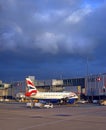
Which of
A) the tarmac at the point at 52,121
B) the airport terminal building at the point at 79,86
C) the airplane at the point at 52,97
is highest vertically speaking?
the airport terminal building at the point at 79,86

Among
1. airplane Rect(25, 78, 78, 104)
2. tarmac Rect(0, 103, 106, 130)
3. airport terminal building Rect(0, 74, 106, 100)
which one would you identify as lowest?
tarmac Rect(0, 103, 106, 130)

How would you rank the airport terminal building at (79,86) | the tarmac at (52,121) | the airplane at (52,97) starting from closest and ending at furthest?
the tarmac at (52,121), the airplane at (52,97), the airport terminal building at (79,86)

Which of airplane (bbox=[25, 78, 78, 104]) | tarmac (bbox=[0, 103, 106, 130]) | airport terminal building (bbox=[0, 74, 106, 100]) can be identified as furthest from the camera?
airport terminal building (bbox=[0, 74, 106, 100])

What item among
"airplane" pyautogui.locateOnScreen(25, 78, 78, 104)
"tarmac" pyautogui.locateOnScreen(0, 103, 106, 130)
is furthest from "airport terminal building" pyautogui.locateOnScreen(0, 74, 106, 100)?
"tarmac" pyautogui.locateOnScreen(0, 103, 106, 130)

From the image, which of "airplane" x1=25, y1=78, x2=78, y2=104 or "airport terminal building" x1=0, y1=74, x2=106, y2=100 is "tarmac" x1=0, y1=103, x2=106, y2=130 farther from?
"airport terminal building" x1=0, y1=74, x2=106, y2=100

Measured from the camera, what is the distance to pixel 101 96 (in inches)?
5586

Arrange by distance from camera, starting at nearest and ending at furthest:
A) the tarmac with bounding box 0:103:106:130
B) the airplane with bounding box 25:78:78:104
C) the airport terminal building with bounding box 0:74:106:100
Answer: the tarmac with bounding box 0:103:106:130 < the airplane with bounding box 25:78:78:104 < the airport terminal building with bounding box 0:74:106:100

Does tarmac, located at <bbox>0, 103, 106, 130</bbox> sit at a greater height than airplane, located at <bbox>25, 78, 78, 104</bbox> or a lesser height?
lesser

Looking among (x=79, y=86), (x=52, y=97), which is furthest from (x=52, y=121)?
(x=79, y=86)

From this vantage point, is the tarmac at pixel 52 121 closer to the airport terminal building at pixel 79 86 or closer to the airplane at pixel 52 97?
the airplane at pixel 52 97

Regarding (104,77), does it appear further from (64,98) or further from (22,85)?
(22,85)

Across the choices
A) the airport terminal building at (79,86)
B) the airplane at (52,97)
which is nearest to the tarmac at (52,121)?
the airplane at (52,97)

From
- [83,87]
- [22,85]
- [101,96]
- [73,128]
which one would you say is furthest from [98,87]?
[73,128]

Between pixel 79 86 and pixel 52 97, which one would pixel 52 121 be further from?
pixel 79 86
